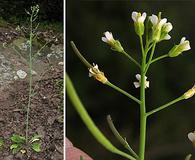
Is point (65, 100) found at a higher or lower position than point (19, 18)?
lower

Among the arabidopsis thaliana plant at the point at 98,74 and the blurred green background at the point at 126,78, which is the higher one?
the arabidopsis thaliana plant at the point at 98,74

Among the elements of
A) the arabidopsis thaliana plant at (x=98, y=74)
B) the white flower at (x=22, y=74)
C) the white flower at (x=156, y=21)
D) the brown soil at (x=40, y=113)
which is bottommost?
the brown soil at (x=40, y=113)

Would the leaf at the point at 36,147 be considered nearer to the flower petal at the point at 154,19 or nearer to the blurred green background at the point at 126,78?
the blurred green background at the point at 126,78

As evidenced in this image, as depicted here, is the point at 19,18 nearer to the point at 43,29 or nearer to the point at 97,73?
the point at 43,29

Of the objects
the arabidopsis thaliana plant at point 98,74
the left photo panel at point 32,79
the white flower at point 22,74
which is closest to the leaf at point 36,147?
the left photo panel at point 32,79

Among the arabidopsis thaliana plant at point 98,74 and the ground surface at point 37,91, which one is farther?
the ground surface at point 37,91

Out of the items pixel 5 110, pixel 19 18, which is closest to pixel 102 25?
pixel 19 18

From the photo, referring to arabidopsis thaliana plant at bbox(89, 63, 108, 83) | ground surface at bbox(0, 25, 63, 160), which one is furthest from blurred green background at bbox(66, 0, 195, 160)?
arabidopsis thaliana plant at bbox(89, 63, 108, 83)

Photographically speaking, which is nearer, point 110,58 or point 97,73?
point 97,73
